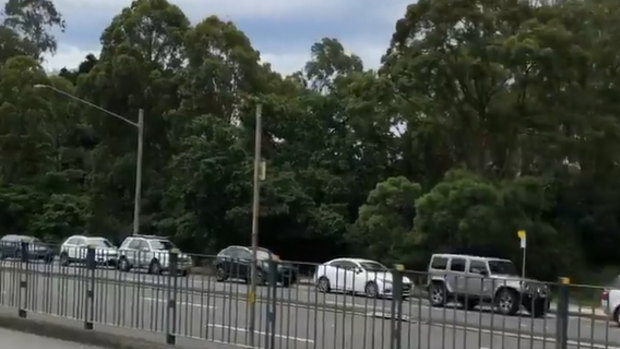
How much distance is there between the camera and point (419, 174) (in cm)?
4578

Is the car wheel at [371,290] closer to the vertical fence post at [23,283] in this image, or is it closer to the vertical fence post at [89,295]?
the vertical fence post at [89,295]

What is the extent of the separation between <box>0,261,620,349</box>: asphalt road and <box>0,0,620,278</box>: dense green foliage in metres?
23.9

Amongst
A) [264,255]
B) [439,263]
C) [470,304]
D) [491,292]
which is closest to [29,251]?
[264,255]

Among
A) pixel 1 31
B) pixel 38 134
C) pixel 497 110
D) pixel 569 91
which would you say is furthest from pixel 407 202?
pixel 1 31

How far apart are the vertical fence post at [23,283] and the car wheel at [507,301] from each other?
1035 cm

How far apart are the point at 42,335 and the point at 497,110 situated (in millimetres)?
28146

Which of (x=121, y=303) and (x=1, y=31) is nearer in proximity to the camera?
(x=121, y=303)

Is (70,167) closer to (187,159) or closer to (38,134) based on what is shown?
(38,134)

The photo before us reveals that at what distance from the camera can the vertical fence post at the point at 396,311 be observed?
11125mm

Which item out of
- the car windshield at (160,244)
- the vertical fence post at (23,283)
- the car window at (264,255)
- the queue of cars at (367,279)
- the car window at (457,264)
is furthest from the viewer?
the car windshield at (160,244)

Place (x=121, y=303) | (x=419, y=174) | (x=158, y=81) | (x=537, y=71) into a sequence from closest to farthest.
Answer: (x=121, y=303)
(x=537, y=71)
(x=419, y=174)
(x=158, y=81)

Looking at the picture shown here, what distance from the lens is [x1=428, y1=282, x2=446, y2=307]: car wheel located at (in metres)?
10.8

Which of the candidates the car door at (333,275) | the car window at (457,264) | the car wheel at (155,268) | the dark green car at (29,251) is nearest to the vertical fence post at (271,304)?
the car door at (333,275)

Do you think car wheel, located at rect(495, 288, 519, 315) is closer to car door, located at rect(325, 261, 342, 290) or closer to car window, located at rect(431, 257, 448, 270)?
car door, located at rect(325, 261, 342, 290)
